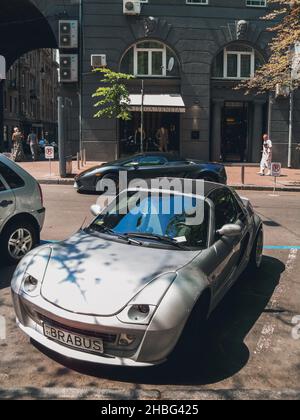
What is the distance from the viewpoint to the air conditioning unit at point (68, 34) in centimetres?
2559

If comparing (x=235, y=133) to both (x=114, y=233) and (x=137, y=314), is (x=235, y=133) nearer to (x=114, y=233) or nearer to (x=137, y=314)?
(x=114, y=233)

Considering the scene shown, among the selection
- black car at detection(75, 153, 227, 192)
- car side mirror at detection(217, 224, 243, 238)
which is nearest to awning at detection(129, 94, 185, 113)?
black car at detection(75, 153, 227, 192)

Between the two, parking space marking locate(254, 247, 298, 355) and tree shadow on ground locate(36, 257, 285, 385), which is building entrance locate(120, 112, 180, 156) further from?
tree shadow on ground locate(36, 257, 285, 385)

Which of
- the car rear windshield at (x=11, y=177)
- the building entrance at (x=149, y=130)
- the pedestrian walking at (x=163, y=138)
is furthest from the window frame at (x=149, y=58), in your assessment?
the car rear windshield at (x=11, y=177)

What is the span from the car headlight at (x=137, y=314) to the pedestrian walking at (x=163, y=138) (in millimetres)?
23018

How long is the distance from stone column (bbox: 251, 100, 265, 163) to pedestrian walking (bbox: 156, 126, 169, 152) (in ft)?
17.2

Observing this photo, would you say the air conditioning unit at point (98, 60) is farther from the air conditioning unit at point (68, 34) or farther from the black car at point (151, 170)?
the black car at point (151, 170)

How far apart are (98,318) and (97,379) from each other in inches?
22.2

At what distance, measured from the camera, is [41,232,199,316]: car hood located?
12.3ft

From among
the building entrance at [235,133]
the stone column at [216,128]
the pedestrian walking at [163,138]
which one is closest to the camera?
the pedestrian walking at [163,138]

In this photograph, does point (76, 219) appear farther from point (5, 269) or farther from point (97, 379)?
point (97, 379)

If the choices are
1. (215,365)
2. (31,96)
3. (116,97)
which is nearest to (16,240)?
(215,365)

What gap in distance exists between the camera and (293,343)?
4.61 meters

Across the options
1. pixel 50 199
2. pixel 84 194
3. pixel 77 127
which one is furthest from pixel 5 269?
pixel 77 127
